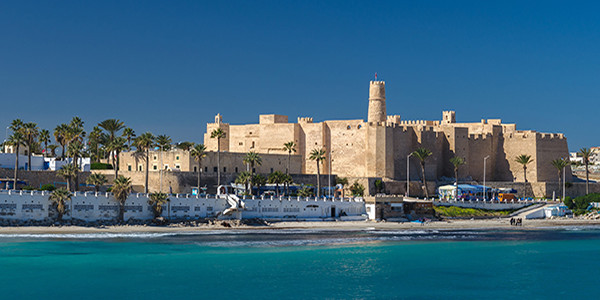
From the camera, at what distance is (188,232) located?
163 feet

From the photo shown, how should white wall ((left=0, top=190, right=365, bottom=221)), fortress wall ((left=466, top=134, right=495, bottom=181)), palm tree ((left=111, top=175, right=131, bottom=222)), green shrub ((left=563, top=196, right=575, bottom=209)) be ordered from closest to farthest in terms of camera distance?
white wall ((left=0, top=190, right=365, bottom=221)) < palm tree ((left=111, top=175, right=131, bottom=222)) < green shrub ((left=563, top=196, right=575, bottom=209)) < fortress wall ((left=466, top=134, right=495, bottom=181))

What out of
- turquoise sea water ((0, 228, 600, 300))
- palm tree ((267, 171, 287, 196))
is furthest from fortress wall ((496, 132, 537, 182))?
palm tree ((267, 171, 287, 196))

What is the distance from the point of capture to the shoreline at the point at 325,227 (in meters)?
46.3

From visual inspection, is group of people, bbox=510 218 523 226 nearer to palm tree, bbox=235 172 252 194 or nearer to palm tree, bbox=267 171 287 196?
palm tree, bbox=267 171 287 196

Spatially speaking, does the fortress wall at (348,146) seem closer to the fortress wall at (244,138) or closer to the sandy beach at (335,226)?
the fortress wall at (244,138)

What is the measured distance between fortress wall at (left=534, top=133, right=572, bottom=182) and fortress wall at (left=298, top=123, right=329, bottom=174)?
2372 cm

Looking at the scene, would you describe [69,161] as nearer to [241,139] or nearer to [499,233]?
[241,139]

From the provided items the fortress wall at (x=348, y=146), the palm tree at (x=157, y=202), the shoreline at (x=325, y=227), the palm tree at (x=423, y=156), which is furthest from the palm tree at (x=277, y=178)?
the palm tree at (x=423, y=156)

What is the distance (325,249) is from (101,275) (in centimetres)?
1446

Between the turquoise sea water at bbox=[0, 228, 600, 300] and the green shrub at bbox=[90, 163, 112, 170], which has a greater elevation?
the green shrub at bbox=[90, 163, 112, 170]

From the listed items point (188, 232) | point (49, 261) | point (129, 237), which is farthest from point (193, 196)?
point (49, 261)

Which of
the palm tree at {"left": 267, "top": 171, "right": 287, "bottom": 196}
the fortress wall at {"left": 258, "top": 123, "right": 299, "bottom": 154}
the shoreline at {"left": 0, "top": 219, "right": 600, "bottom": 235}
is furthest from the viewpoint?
the fortress wall at {"left": 258, "top": 123, "right": 299, "bottom": 154}

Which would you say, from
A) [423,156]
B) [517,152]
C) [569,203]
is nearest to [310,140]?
[423,156]

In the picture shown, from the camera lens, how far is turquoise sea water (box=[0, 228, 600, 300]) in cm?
3123
